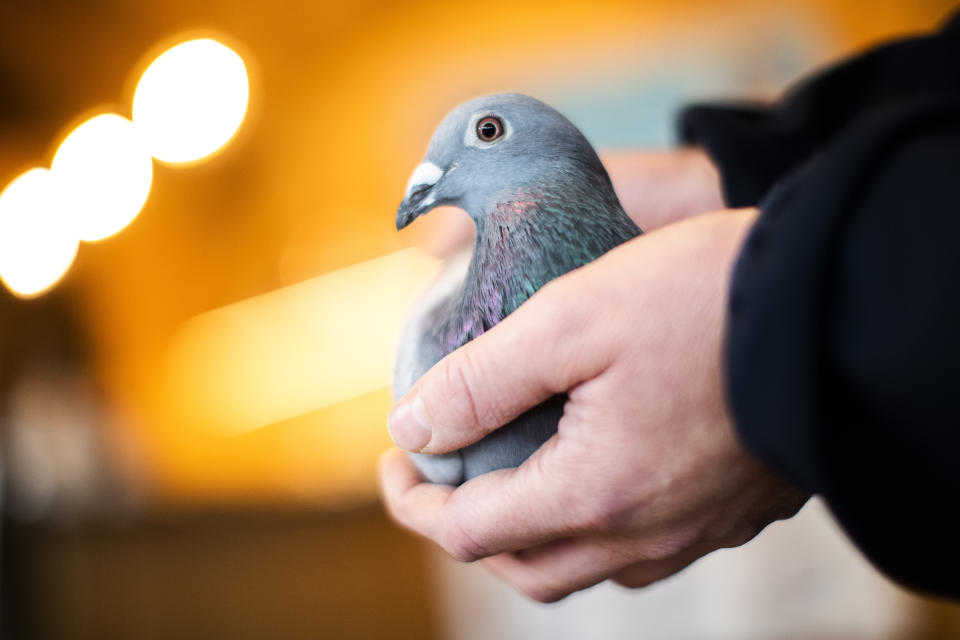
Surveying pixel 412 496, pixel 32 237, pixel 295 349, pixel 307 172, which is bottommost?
pixel 412 496

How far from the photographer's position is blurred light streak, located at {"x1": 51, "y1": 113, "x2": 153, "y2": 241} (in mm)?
1826

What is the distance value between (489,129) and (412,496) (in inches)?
14.0

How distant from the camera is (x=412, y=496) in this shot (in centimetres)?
73

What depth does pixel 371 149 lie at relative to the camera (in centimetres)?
464

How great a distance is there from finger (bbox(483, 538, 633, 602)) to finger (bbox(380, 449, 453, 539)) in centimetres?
10

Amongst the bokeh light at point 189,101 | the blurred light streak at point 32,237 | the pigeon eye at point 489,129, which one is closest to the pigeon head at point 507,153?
the pigeon eye at point 489,129

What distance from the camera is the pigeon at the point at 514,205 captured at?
586mm

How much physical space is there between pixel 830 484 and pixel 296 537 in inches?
100

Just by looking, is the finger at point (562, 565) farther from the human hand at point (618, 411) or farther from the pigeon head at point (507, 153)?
the pigeon head at point (507, 153)

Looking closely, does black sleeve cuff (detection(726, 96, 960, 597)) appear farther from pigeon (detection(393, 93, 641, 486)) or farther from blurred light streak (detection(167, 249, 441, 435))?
blurred light streak (detection(167, 249, 441, 435))

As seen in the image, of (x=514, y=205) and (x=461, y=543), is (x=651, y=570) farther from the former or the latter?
(x=514, y=205)

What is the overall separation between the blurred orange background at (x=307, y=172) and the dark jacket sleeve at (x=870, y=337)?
3.55m

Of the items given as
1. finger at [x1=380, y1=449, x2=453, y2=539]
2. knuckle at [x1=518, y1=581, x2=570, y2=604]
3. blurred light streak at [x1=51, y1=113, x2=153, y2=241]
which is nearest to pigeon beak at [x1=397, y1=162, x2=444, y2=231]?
finger at [x1=380, y1=449, x2=453, y2=539]

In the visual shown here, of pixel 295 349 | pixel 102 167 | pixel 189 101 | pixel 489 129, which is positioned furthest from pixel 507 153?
pixel 295 349
